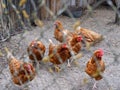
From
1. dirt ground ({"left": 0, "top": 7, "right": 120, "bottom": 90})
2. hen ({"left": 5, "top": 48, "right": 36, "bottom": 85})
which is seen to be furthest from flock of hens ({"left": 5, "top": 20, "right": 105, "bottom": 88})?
dirt ground ({"left": 0, "top": 7, "right": 120, "bottom": 90})

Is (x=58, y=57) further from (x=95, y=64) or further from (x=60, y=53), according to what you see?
(x=95, y=64)

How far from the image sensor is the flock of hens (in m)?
2.54

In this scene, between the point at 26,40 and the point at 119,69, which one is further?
the point at 26,40

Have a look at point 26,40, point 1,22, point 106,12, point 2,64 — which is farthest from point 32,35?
point 106,12

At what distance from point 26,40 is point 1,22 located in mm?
470

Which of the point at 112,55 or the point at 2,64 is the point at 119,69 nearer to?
the point at 112,55

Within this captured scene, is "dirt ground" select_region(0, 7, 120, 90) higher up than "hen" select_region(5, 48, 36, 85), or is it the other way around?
"hen" select_region(5, 48, 36, 85)

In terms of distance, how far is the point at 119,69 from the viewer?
10.8 ft

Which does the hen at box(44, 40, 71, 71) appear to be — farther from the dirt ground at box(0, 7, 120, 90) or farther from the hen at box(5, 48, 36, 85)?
the hen at box(5, 48, 36, 85)

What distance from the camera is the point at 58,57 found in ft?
9.46

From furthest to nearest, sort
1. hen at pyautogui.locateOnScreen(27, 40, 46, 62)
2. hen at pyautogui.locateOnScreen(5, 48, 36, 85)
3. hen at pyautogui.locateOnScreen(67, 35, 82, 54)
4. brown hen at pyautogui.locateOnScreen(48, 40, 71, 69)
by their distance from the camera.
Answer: hen at pyautogui.locateOnScreen(67, 35, 82, 54), hen at pyautogui.locateOnScreen(27, 40, 46, 62), brown hen at pyautogui.locateOnScreen(48, 40, 71, 69), hen at pyautogui.locateOnScreen(5, 48, 36, 85)

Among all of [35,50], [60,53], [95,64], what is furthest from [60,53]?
[95,64]

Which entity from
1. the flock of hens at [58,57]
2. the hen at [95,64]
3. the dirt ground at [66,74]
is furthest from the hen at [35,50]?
the hen at [95,64]

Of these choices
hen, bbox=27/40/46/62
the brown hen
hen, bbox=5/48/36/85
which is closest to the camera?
hen, bbox=5/48/36/85
